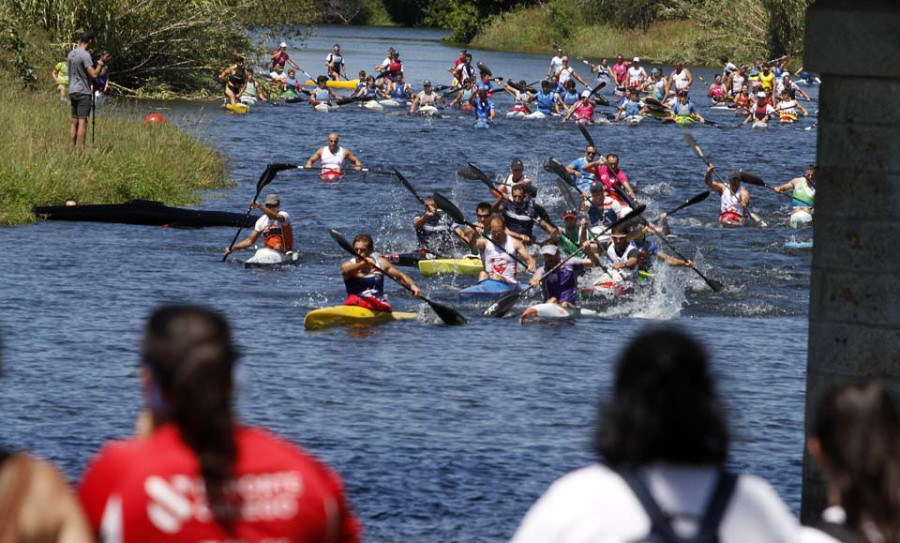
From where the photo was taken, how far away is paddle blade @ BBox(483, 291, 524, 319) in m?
16.4

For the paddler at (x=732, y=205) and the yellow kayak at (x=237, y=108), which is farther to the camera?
the yellow kayak at (x=237, y=108)

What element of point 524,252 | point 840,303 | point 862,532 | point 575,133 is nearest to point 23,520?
point 862,532

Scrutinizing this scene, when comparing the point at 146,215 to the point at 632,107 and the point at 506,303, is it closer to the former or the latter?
the point at 506,303

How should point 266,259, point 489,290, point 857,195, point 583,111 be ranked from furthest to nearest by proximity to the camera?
1. point 583,111
2. point 266,259
3. point 489,290
4. point 857,195

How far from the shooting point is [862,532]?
10.5ft

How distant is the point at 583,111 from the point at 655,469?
123 ft

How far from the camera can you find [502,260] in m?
17.5

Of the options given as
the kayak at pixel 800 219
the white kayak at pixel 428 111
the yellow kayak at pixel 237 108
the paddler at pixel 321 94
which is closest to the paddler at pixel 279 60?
the paddler at pixel 321 94

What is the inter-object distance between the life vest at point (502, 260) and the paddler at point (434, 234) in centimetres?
216

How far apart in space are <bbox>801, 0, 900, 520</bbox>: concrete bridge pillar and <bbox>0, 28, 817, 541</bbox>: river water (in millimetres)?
2782

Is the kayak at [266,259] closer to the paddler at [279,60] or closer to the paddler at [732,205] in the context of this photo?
the paddler at [732,205]

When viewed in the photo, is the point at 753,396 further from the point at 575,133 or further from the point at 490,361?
the point at 575,133

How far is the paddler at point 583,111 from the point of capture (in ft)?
131

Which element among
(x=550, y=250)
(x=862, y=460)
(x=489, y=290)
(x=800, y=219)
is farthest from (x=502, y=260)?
(x=862, y=460)
